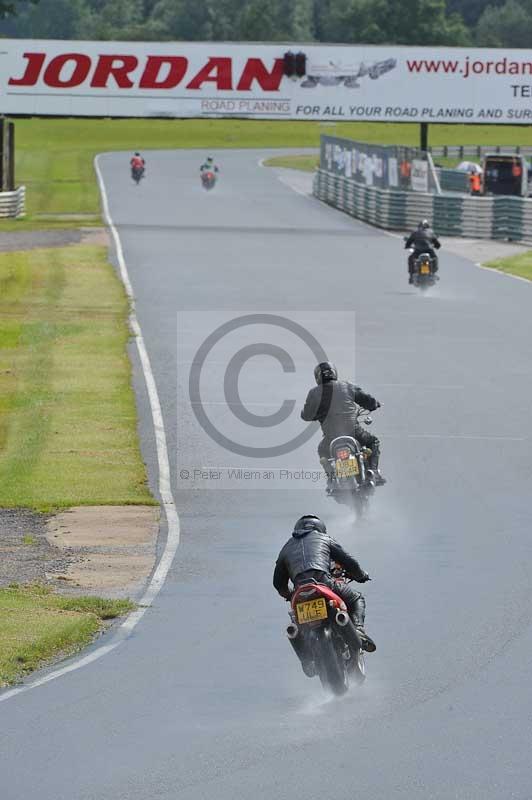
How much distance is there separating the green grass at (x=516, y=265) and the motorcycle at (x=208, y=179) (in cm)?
3433

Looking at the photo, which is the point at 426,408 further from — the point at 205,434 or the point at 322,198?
the point at 322,198

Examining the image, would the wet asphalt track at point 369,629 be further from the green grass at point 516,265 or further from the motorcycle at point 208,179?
the motorcycle at point 208,179

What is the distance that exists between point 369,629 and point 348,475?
4.21 meters

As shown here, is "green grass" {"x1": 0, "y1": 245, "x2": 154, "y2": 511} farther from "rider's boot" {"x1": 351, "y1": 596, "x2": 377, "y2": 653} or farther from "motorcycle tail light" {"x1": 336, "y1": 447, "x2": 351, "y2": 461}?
"rider's boot" {"x1": 351, "y1": 596, "x2": 377, "y2": 653}

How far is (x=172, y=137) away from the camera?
132125 millimetres

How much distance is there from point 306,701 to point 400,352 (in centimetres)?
1848

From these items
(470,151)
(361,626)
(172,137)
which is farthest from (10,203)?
(172,137)

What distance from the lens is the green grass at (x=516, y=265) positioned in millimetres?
44312

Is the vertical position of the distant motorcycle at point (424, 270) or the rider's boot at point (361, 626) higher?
the rider's boot at point (361, 626)

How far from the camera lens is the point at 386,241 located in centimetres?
5459

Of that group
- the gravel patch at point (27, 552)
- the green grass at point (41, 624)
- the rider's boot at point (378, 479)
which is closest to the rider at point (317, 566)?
the green grass at point (41, 624)

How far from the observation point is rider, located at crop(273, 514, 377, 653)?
36.2 feet

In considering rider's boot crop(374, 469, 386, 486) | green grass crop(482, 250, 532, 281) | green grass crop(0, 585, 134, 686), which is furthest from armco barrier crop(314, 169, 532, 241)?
green grass crop(0, 585, 134, 686)

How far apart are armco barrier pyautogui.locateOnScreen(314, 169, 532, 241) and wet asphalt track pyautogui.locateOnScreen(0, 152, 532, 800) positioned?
992 inches
